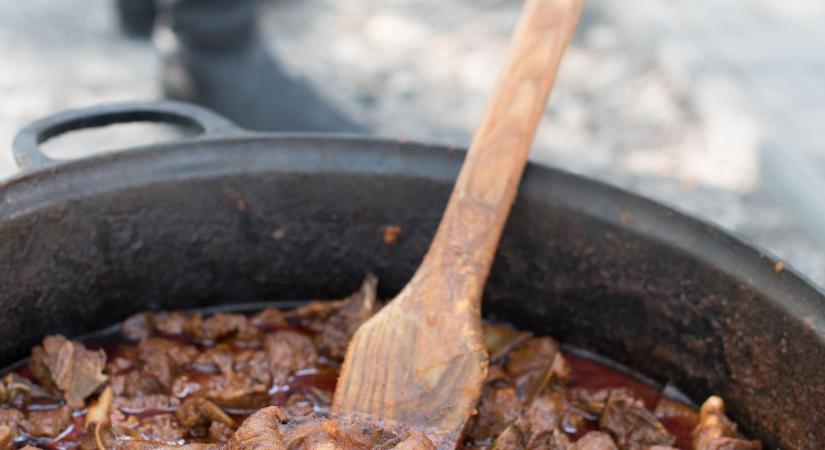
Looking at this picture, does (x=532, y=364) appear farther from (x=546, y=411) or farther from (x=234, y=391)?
(x=234, y=391)

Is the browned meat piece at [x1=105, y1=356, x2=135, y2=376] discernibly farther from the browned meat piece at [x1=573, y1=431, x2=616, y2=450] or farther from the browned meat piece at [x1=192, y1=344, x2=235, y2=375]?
the browned meat piece at [x1=573, y1=431, x2=616, y2=450]

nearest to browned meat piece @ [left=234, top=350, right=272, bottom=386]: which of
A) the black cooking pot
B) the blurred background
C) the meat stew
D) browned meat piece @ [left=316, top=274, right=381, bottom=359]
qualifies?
the meat stew

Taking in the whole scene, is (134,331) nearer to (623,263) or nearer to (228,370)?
(228,370)

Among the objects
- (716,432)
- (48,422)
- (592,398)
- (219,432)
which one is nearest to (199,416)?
(219,432)

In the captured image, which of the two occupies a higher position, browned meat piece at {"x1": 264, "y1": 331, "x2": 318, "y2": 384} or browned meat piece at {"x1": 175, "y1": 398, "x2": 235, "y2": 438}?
browned meat piece at {"x1": 264, "y1": 331, "x2": 318, "y2": 384}

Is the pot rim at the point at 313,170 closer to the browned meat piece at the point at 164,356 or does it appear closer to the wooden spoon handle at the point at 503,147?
the wooden spoon handle at the point at 503,147

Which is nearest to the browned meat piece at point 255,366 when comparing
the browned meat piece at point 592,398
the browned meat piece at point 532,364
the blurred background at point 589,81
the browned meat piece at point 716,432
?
the browned meat piece at point 532,364
